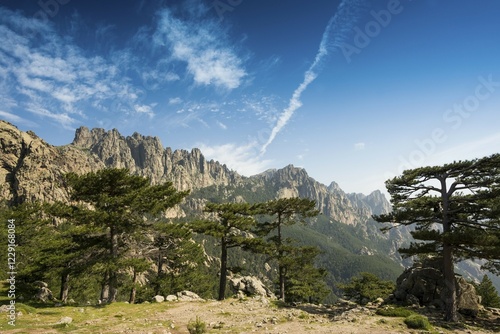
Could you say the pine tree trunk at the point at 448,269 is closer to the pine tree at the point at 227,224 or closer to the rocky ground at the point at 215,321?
the rocky ground at the point at 215,321

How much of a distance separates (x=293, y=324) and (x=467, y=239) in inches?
491

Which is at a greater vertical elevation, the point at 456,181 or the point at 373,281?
the point at 456,181

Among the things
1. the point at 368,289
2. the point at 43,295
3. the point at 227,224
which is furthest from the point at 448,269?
the point at 368,289

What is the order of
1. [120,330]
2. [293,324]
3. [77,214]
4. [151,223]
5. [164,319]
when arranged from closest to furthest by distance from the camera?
[120,330] < [293,324] < [164,319] < [77,214] < [151,223]

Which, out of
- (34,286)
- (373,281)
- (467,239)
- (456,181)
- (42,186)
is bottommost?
(373,281)

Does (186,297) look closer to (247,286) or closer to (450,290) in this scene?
(247,286)

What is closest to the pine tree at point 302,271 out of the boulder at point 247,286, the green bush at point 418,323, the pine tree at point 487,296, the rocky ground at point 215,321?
the boulder at point 247,286

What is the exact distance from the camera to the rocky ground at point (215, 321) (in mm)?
15312

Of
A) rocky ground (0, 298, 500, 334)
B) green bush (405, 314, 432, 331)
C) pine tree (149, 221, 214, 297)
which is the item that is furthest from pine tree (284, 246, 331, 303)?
green bush (405, 314, 432, 331)

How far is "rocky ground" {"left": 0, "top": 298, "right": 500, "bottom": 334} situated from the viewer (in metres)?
15.3

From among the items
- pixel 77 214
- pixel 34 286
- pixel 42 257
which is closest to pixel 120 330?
pixel 77 214

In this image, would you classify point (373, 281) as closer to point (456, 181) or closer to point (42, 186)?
point (456, 181)

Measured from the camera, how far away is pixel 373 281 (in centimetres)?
6025

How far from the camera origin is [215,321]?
60.1 ft
